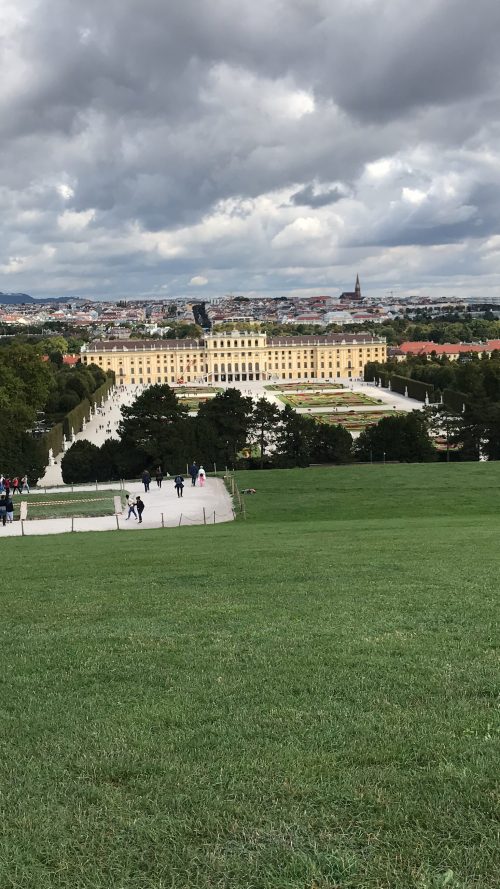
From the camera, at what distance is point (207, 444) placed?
4084 centimetres

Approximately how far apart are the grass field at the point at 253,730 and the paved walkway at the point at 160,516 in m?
10.9

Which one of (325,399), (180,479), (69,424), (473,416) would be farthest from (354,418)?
(180,479)

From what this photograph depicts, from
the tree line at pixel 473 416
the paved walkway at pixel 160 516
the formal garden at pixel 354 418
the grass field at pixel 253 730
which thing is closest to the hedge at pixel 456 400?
the tree line at pixel 473 416

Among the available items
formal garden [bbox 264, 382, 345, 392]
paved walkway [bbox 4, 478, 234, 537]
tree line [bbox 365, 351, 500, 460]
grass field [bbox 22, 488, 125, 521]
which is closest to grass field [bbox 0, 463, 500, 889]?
paved walkway [bbox 4, 478, 234, 537]

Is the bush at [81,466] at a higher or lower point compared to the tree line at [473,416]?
lower

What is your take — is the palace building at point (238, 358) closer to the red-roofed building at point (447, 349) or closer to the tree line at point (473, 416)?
the red-roofed building at point (447, 349)

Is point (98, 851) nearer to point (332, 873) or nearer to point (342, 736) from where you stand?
point (332, 873)

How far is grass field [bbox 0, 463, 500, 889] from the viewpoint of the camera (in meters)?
3.62

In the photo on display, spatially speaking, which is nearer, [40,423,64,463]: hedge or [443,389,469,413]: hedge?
[40,423,64,463]: hedge

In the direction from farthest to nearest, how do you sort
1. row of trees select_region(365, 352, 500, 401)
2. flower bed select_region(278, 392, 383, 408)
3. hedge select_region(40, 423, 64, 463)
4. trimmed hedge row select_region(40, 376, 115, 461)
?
flower bed select_region(278, 392, 383, 408) → trimmed hedge row select_region(40, 376, 115, 461) → hedge select_region(40, 423, 64, 463) → row of trees select_region(365, 352, 500, 401)

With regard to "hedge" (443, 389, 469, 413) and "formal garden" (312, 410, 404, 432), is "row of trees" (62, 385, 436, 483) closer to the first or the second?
"hedge" (443, 389, 469, 413)

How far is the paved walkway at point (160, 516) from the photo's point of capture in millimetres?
21922

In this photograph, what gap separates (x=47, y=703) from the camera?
18.9ft

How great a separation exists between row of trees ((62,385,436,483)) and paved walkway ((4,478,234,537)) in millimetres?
9705
